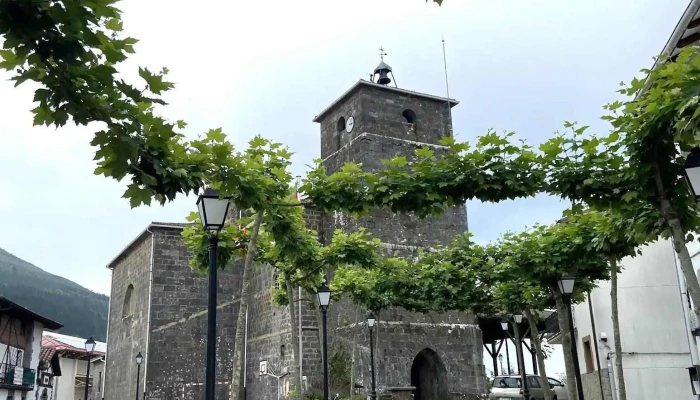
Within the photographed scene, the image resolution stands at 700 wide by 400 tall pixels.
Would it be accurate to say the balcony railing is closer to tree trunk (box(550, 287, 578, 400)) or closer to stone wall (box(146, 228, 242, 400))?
stone wall (box(146, 228, 242, 400))

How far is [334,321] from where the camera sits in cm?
2475

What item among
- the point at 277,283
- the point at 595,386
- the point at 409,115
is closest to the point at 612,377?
the point at 595,386

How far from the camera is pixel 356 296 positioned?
61.0ft

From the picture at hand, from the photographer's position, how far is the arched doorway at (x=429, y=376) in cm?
2464

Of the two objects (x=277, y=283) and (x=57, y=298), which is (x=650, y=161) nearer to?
(x=277, y=283)

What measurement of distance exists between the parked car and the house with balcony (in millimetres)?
19618

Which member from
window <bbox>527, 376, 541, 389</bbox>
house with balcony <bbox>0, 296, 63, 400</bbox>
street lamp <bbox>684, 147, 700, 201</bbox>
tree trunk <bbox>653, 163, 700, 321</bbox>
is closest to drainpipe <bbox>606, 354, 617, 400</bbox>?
window <bbox>527, 376, 541, 389</bbox>

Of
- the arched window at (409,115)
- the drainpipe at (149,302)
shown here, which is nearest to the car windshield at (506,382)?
the arched window at (409,115)

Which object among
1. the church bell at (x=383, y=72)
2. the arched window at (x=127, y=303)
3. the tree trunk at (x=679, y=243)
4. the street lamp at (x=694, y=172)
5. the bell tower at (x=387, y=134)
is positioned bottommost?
the tree trunk at (x=679, y=243)

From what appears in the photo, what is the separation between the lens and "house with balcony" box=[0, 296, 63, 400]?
89.4 ft

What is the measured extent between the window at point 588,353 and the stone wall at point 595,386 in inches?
9.0

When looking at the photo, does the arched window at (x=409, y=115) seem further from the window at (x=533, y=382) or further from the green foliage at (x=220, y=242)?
the green foliage at (x=220, y=242)

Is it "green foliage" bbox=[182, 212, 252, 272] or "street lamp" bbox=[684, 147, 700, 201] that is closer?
"street lamp" bbox=[684, 147, 700, 201]

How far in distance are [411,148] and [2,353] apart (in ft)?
60.9
